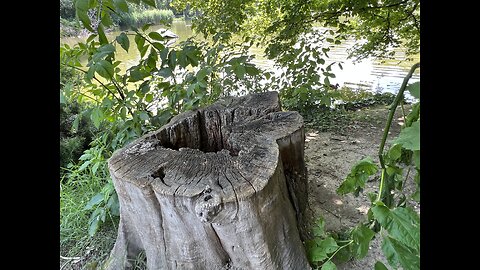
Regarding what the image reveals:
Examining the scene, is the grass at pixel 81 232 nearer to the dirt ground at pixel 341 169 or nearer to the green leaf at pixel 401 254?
the dirt ground at pixel 341 169

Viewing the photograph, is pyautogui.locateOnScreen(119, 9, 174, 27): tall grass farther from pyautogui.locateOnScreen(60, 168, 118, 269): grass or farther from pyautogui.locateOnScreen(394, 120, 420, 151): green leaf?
pyautogui.locateOnScreen(394, 120, 420, 151): green leaf

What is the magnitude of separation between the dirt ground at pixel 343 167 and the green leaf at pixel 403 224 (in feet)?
3.12

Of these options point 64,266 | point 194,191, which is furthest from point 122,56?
point 194,191

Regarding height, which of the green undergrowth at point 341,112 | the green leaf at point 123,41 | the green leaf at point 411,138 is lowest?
the green undergrowth at point 341,112

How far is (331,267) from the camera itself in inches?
47.3

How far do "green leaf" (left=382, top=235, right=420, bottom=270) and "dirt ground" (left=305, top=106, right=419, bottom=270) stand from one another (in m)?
0.92

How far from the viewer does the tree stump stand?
1.24 meters

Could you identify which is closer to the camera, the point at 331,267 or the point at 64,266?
the point at 331,267

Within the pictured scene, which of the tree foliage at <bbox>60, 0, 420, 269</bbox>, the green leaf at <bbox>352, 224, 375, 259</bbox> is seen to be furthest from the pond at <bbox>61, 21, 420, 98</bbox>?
the green leaf at <bbox>352, 224, 375, 259</bbox>

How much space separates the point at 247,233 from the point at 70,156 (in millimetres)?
2434

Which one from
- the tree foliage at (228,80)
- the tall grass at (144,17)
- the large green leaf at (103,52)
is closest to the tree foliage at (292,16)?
the tree foliage at (228,80)

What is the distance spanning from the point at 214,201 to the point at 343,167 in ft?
6.37

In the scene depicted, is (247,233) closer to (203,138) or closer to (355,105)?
(203,138)

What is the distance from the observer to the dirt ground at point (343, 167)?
205cm
